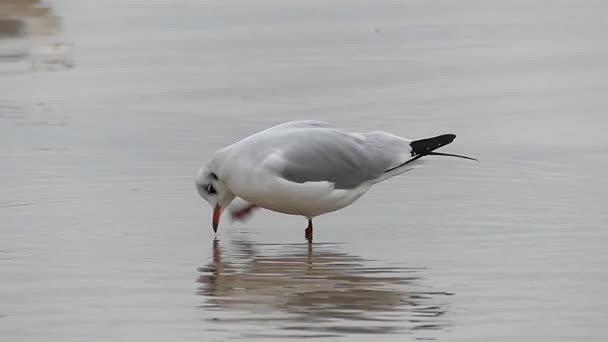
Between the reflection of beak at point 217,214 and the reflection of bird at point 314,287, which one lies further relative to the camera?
the reflection of beak at point 217,214

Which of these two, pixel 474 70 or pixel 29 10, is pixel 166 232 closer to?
pixel 474 70

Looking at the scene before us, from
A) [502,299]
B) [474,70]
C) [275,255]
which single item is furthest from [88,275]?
[474,70]

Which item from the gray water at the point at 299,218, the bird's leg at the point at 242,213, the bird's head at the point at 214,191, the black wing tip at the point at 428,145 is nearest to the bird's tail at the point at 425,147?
the black wing tip at the point at 428,145

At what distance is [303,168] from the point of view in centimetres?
690

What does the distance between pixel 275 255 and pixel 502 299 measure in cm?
131

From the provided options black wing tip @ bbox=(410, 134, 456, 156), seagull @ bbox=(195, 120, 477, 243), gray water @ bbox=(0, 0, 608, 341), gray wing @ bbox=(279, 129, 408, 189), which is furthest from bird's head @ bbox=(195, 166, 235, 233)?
black wing tip @ bbox=(410, 134, 456, 156)

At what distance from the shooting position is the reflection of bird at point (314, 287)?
5.52m

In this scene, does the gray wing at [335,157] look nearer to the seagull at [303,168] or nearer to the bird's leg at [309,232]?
the seagull at [303,168]

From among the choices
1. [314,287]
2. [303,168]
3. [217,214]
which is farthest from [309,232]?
[314,287]

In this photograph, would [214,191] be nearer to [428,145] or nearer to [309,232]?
[309,232]

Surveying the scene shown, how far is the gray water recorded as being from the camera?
5.60 m

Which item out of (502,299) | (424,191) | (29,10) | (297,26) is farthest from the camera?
(29,10)

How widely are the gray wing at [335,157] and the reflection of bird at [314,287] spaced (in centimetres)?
35

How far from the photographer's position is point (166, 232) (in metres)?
7.02
